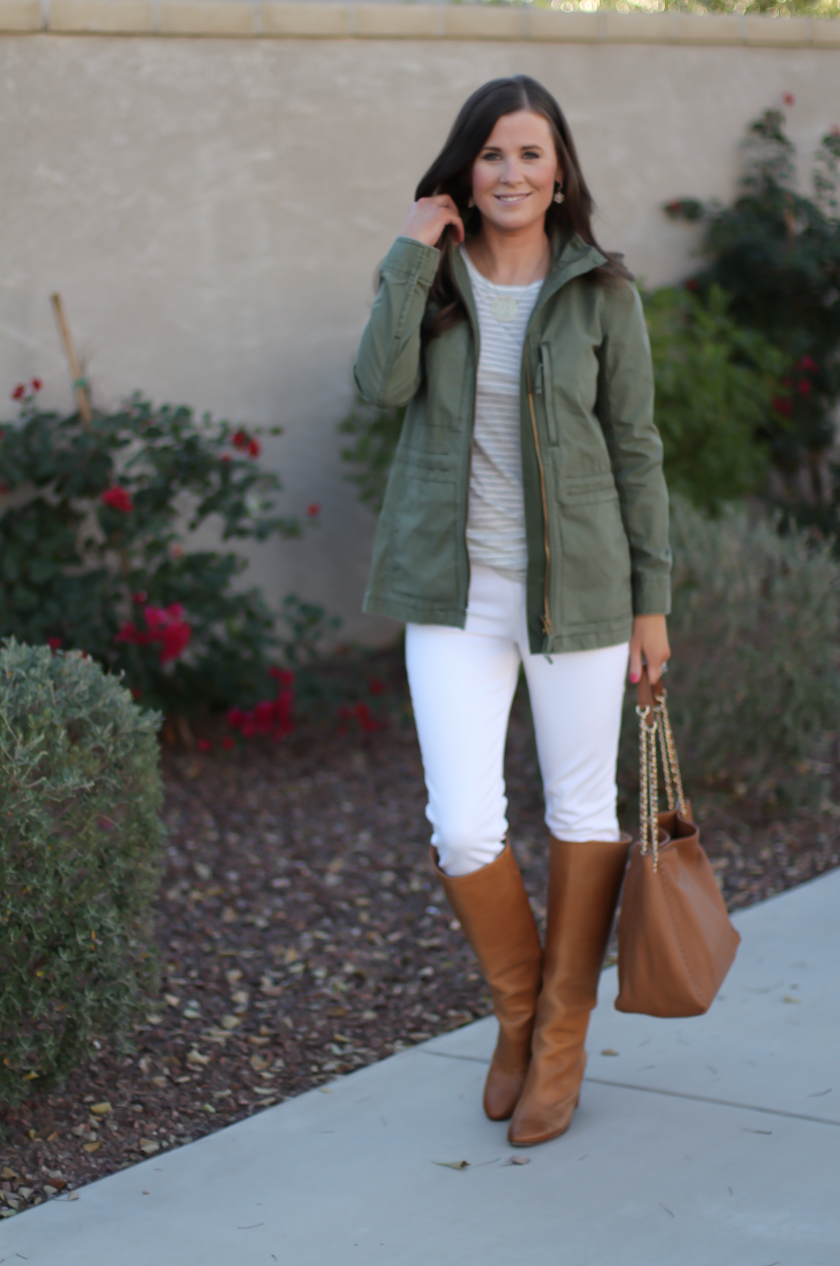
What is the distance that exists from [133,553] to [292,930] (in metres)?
1.77

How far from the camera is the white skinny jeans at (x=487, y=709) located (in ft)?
7.72

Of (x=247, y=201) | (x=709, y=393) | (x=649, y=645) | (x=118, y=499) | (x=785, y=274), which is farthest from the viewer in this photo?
(x=785, y=274)

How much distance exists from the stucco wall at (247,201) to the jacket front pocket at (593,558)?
3.42 meters

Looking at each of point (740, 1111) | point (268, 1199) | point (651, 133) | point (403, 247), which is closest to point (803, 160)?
point (651, 133)

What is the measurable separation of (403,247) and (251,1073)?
179 centimetres

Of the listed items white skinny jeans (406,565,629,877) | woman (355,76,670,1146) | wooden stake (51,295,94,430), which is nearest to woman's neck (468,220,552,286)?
woman (355,76,670,1146)

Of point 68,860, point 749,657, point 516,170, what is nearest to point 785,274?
point 749,657

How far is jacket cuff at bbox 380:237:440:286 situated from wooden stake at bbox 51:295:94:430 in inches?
111

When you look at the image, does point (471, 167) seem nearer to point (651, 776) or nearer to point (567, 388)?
point (567, 388)

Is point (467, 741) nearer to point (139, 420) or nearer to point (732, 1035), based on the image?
point (732, 1035)

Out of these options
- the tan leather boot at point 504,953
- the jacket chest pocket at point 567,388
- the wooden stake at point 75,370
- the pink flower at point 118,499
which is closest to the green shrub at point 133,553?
the pink flower at point 118,499

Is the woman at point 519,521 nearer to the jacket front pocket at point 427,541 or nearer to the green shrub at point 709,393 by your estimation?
the jacket front pocket at point 427,541

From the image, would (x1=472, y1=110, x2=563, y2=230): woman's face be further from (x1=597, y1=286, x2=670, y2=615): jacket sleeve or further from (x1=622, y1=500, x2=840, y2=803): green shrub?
(x1=622, y1=500, x2=840, y2=803): green shrub

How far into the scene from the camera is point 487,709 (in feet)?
7.80
